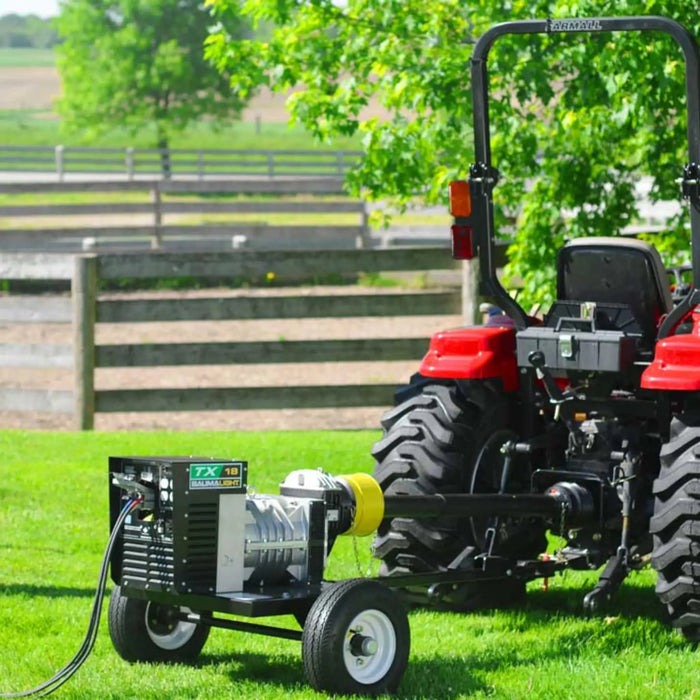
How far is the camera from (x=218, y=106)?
49281mm

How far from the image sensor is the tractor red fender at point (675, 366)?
577cm

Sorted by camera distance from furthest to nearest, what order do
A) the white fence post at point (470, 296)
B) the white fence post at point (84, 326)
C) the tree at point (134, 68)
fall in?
the tree at point (134, 68) → the white fence post at point (470, 296) → the white fence post at point (84, 326)

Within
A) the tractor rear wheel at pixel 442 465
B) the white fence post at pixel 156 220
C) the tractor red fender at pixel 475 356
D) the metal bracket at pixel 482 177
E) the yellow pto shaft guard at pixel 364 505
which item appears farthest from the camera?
the white fence post at pixel 156 220

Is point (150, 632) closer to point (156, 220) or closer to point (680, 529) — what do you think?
point (680, 529)

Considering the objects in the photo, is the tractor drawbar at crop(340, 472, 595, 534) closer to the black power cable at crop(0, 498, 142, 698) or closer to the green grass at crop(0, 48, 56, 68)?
the black power cable at crop(0, 498, 142, 698)

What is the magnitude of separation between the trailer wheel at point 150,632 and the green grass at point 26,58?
399 feet

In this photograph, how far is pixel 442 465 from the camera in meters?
6.35

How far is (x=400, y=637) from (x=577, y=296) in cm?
184

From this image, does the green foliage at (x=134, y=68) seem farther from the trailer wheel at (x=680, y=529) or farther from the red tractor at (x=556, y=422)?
the trailer wheel at (x=680, y=529)

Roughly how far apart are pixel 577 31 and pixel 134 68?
4417 cm

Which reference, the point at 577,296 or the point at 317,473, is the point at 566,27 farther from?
the point at 317,473

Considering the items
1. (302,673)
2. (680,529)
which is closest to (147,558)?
(302,673)

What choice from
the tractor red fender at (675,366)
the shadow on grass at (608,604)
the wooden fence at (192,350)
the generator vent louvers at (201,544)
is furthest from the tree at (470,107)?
the generator vent louvers at (201,544)

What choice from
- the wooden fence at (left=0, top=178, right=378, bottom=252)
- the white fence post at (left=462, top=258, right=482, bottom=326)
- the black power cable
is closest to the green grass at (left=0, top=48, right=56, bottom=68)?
the wooden fence at (left=0, top=178, right=378, bottom=252)
